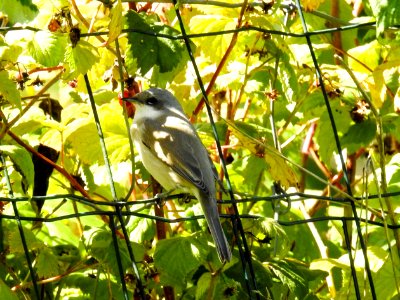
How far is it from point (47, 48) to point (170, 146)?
74 cm

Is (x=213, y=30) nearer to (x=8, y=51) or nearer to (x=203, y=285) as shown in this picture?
(x=8, y=51)

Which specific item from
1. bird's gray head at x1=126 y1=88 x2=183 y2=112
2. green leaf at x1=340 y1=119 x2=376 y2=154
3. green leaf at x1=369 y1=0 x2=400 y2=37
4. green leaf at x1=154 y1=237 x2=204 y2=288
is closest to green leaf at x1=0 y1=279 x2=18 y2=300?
green leaf at x1=154 y1=237 x2=204 y2=288

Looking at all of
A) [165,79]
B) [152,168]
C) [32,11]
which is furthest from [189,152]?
[32,11]

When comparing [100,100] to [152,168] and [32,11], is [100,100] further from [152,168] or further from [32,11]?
[32,11]

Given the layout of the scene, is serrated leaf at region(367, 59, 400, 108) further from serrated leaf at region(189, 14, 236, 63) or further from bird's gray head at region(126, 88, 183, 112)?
bird's gray head at region(126, 88, 183, 112)

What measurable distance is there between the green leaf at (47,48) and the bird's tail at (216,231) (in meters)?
0.59

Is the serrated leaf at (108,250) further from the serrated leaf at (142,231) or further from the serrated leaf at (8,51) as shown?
the serrated leaf at (8,51)

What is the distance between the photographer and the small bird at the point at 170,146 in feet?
8.73

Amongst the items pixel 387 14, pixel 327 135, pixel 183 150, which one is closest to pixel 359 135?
pixel 327 135

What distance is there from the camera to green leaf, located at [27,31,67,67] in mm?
2238

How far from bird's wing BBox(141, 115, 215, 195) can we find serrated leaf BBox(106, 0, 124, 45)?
1.97 feet

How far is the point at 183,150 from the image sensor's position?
9.23 feet

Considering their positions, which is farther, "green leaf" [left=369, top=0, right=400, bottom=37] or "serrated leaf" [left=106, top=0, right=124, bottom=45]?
"serrated leaf" [left=106, top=0, right=124, bottom=45]

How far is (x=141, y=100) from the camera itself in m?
2.69
